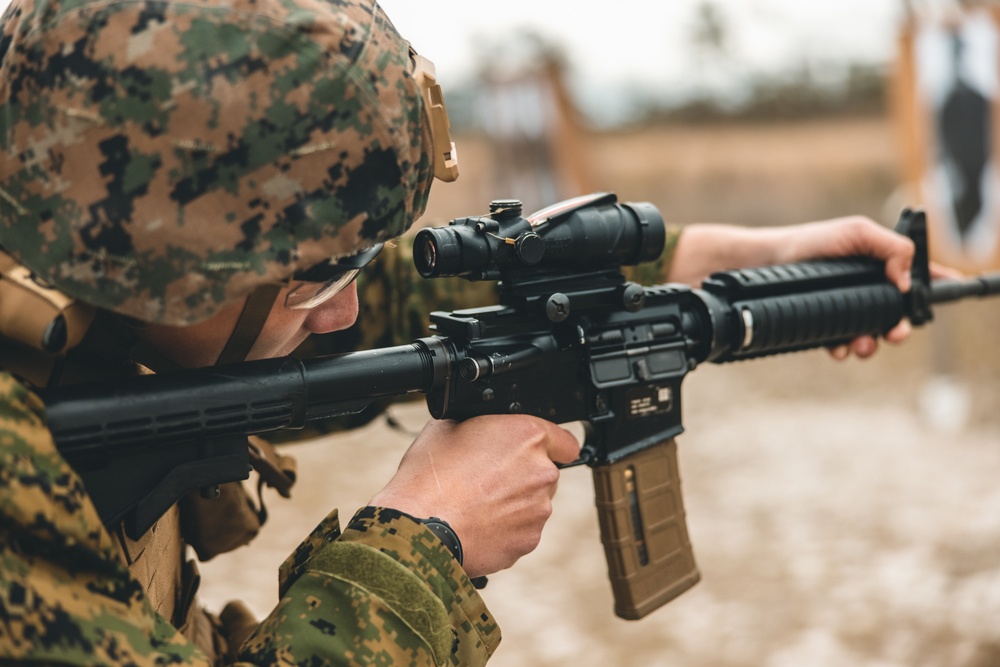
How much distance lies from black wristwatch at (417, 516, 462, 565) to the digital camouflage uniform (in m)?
0.05

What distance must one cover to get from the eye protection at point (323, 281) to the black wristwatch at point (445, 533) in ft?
1.50

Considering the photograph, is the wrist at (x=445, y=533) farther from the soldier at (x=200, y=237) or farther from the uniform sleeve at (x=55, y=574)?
the uniform sleeve at (x=55, y=574)

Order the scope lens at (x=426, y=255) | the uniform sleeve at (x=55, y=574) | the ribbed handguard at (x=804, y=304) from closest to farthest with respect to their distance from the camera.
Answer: the uniform sleeve at (x=55, y=574) → the scope lens at (x=426, y=255) → the ribbed handguard at (x=804, y=304)

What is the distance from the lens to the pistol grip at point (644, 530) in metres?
2.24

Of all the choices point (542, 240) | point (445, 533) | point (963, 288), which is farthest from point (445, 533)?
point (963, 288)

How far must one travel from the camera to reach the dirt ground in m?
4.06

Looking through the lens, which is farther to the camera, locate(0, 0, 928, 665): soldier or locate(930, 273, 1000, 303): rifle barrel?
locate(930, 273, 1000, 303): rifle barrel

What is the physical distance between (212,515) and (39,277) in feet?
2.69

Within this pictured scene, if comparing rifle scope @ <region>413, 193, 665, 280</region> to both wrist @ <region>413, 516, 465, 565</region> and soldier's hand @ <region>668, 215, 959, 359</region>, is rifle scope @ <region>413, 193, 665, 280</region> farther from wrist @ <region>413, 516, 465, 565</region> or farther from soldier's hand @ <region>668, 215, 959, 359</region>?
soldier's hand @ <region>668, 215, 959, 359</region>

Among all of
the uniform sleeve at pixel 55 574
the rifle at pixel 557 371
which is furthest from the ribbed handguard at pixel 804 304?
the uniform sleeve at pixel 55 574

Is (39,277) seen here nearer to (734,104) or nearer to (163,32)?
(163,32)

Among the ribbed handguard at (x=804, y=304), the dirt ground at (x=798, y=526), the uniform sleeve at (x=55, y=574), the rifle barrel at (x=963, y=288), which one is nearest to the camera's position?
the uniform sleeve at (x=55, y=574)

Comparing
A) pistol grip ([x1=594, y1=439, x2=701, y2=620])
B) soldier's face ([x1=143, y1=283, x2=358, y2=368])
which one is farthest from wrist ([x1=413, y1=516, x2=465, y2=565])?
pistol grip ([x1=594, y1=439, x2=701, y2=620])

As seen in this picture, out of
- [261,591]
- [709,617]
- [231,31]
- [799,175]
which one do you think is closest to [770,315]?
[231,31]
